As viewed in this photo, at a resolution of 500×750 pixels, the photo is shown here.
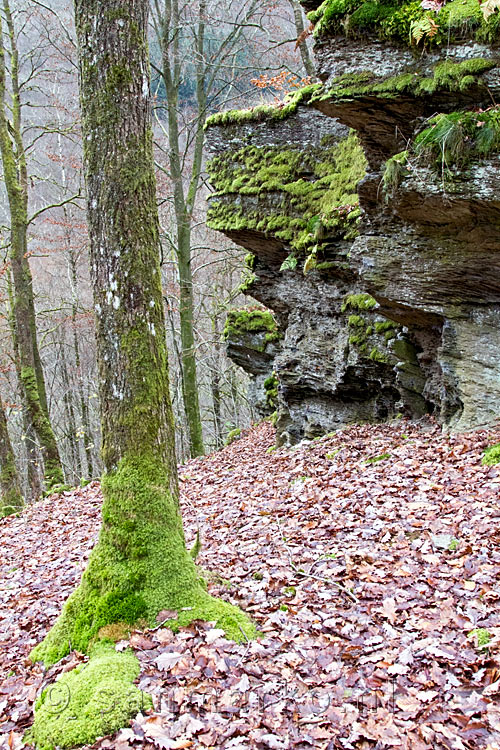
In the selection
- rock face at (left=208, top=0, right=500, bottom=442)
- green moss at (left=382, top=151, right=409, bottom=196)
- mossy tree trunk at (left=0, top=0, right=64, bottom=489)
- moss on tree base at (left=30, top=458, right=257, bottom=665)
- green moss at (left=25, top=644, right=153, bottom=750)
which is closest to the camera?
green moss at (left=25, top=644, right=153, bottom=750)

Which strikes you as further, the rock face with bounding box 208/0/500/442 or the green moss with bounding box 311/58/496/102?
the rock face with bounding box 208/0/500/442

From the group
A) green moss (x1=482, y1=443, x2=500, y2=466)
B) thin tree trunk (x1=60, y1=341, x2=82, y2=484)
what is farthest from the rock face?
thin tree trunk (x1=60, y1=341, x2=82, y2=484)

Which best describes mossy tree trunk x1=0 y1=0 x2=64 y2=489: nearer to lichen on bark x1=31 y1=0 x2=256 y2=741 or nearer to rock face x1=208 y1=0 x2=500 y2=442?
rock face x1=208 y1=0 x2=500 y2=442

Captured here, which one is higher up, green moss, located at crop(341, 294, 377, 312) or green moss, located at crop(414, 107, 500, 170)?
green moss, located at crop(414, 107, 500, 170)

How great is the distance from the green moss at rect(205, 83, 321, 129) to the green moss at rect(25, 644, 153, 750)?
38.6ft

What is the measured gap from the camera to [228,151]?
13.0 meters

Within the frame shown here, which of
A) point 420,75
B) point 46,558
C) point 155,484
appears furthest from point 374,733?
point 420,75

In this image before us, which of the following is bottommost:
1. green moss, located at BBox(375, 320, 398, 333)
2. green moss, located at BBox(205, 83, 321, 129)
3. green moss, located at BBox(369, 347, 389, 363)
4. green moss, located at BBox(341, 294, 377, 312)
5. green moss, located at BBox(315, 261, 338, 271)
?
green moss, located at BBox(369, 347, 389, 363)

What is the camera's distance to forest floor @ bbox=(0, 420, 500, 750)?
297 cm

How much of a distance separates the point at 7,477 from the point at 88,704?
11.5 meters

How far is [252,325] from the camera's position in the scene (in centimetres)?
1602

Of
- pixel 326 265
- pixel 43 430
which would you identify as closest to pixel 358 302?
pixel 326 265

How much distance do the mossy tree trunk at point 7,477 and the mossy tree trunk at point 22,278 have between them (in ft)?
3.13

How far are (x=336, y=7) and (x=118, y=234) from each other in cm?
581
